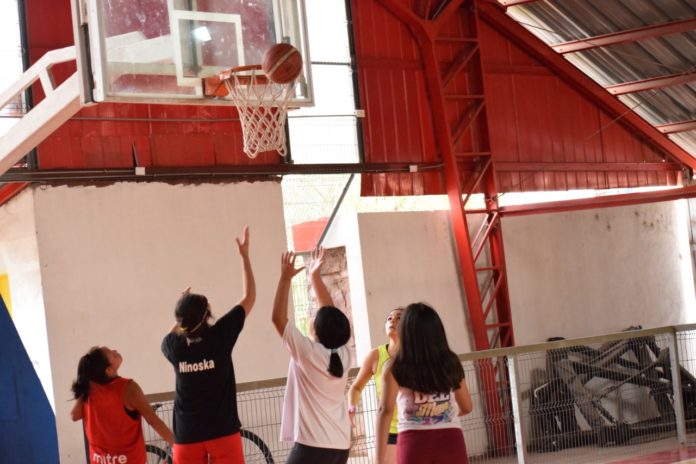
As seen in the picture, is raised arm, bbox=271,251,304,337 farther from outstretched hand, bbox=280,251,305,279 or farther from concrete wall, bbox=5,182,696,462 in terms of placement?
concrete wall, bbox=5,182,696,462

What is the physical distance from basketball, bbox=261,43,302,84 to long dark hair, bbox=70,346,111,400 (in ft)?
8.95

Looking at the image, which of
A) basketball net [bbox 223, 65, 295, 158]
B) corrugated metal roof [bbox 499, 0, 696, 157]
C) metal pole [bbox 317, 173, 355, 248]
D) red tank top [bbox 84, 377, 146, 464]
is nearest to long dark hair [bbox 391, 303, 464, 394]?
red tank top [bbox 84, 377, 146, 464]

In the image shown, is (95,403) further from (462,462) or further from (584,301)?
(584,301)

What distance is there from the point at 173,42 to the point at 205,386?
10.8ft

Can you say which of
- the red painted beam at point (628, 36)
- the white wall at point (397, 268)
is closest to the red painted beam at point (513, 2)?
the red painted beam at point (628, 36)

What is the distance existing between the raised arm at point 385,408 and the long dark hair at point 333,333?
20.9 inches

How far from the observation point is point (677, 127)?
1892cm

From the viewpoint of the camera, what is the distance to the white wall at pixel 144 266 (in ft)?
39.4

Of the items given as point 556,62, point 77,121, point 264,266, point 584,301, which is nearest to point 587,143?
point 556,62

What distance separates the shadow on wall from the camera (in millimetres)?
7047

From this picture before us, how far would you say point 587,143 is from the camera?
18.3m

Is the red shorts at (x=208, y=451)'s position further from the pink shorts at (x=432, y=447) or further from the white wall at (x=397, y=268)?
the white wall at (x=397, y=268)

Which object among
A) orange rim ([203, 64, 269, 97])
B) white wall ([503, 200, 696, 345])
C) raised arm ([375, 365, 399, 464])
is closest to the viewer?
raised arm ([375, 365, 399, 464])

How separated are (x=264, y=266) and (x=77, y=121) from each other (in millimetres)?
3109
